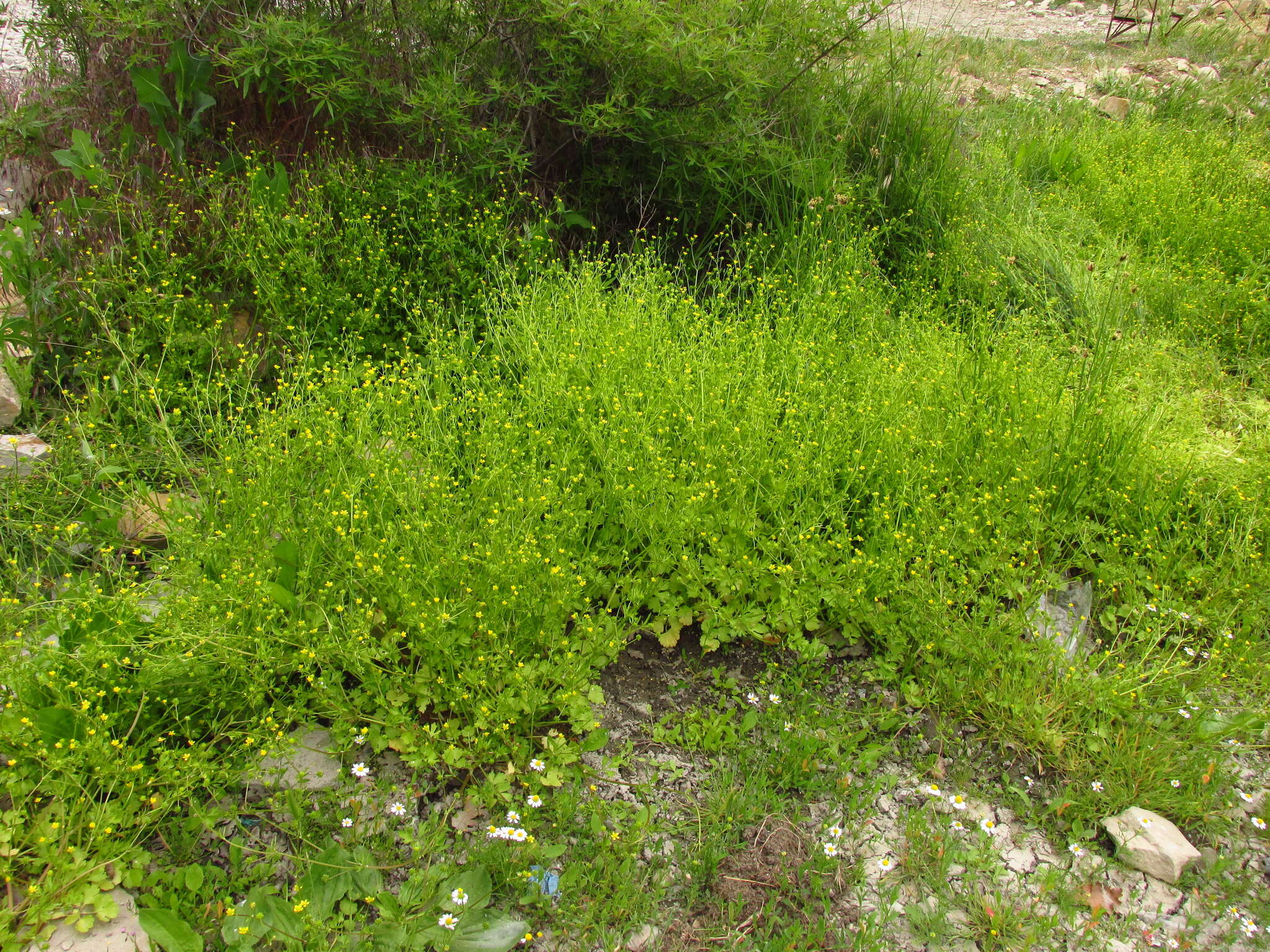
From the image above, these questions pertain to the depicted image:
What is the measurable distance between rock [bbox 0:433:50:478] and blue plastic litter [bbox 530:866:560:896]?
2536mm

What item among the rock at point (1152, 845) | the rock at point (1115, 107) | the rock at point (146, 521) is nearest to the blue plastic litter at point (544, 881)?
the rock at point (1152, 845)

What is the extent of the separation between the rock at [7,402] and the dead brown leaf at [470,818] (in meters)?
2.81

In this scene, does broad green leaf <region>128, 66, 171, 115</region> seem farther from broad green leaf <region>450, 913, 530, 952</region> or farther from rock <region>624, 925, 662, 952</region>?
rock <region>624, 925, 662, 952</region>

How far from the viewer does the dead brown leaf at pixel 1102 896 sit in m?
2.36

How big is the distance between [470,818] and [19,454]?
2420 mm

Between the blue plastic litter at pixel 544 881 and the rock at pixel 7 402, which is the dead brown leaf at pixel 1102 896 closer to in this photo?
the blue plastic litter at pixel 544 881

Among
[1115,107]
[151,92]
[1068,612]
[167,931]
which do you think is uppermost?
[1115,107]

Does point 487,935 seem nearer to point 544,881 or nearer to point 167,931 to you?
point 544,881

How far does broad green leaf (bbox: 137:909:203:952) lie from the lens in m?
1.97

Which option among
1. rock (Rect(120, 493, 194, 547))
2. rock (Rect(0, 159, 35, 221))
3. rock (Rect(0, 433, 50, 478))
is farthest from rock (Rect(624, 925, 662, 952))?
rock (Rect(0, 159, 35, 221))

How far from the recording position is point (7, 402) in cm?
369

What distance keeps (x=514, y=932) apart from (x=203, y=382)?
2.85 metres

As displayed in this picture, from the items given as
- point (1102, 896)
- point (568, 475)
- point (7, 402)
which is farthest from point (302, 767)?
point (7, 402)

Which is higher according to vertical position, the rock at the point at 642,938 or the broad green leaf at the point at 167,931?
the broad green leaf at the point at 167,931
